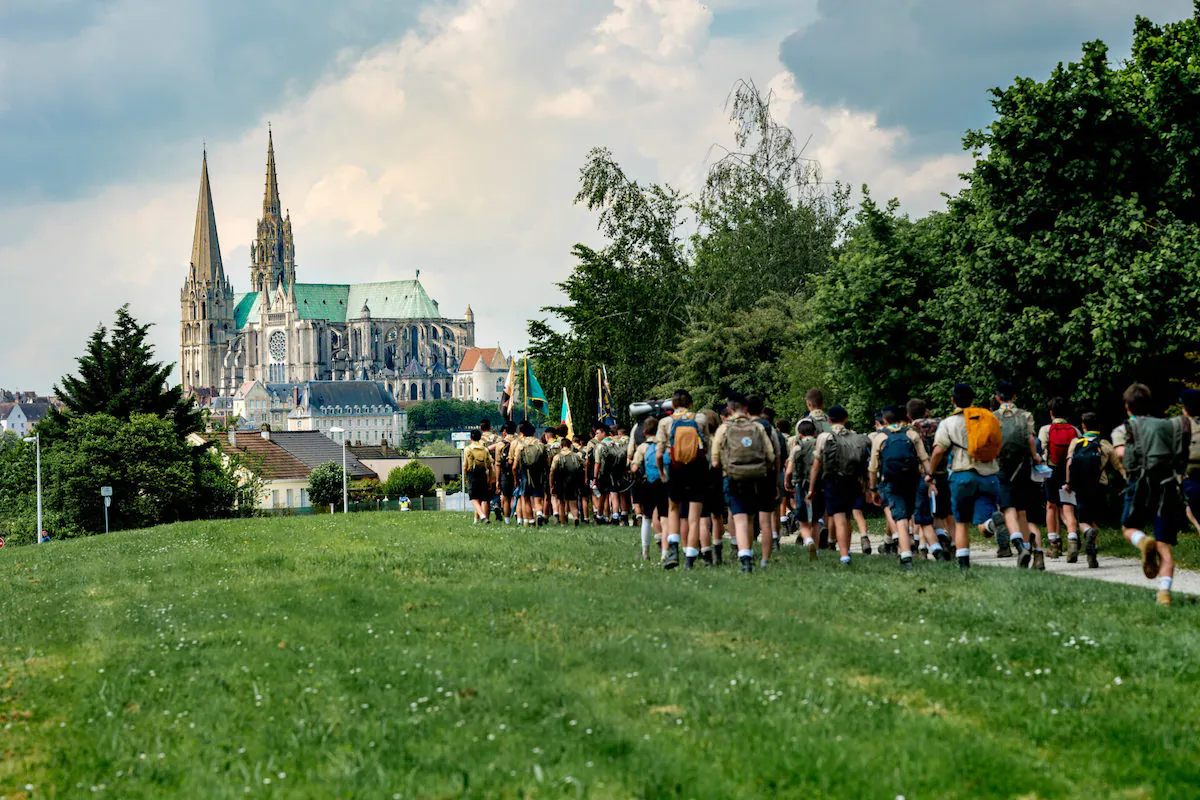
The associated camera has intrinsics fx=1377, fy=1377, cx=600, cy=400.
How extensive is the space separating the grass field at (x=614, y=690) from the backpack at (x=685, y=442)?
1869 mm

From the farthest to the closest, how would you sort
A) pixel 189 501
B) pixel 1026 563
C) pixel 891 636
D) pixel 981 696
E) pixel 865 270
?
1. pixel 189 501
2. pixel 865 270
3. pixel 1026 563
4. pixel 891 636
5. pixel 981 696

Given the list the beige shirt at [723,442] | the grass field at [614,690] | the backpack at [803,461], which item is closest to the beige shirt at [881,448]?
the beige shirt at [723,442]

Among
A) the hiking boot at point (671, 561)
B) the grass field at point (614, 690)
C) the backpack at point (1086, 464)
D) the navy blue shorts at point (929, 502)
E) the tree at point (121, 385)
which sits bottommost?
the grass field at point (614, 690)

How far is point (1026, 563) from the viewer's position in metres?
16.6

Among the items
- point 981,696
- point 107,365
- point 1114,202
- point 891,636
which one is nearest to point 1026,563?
point 891,636

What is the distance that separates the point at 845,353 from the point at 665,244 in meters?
24.0

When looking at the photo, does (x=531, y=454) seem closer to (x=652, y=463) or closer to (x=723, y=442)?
(x=652, y=463)

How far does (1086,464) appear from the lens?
17734mm

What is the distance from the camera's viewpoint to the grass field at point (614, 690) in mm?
6918

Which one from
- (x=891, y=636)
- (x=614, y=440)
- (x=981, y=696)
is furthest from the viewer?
(x=614, y=440)

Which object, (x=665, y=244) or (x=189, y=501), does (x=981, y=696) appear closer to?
(x=665, y=244)

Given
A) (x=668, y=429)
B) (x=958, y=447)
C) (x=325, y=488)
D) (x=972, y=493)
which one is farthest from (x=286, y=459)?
(x=972, y=493)

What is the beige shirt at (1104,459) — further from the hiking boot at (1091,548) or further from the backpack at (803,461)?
the backpack at (803,461)

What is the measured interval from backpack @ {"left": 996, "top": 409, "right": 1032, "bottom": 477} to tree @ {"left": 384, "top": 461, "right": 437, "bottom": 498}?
3923 inches
